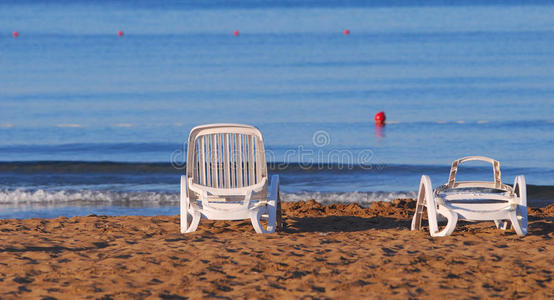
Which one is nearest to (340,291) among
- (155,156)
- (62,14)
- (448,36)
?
(155,156)

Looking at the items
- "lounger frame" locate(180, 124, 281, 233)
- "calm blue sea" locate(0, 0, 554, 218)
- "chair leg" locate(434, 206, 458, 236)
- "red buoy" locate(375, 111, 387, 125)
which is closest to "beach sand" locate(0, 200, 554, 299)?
"chair leg" locate(434, 206, 458, 236)

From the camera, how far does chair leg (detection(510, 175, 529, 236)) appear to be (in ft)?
23.8

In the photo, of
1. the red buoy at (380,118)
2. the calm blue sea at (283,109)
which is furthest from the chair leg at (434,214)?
the red buoy at (380,118)

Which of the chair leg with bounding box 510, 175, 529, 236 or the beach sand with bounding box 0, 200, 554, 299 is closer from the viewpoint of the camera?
the beach sand with bounding box 0, 200, 554, 299

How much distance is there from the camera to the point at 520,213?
7.38 meters

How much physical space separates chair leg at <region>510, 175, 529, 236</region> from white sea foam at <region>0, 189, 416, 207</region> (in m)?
4.42

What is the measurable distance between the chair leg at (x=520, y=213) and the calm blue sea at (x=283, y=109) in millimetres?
4558

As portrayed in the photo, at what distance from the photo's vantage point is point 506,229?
781 cm

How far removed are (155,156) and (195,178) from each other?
28.7 feet

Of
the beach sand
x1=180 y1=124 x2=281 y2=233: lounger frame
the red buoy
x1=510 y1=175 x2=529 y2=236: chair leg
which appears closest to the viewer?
the beach sand

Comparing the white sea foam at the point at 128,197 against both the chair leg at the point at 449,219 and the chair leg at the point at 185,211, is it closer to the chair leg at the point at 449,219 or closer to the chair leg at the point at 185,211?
the chair leg at the point at 185,211

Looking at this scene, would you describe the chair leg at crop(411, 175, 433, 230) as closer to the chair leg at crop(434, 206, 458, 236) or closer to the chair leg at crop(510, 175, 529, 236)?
the chair leg at crop(434, 206, 458, 236)

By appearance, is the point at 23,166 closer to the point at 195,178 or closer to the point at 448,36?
the point at 195,178

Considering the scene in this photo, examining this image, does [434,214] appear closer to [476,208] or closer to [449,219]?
[449,219]
